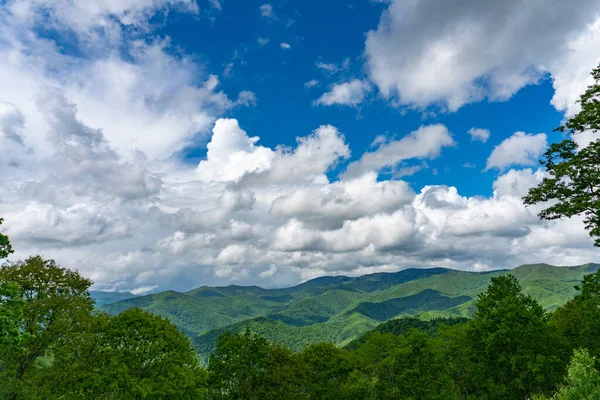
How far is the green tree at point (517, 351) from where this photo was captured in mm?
43719

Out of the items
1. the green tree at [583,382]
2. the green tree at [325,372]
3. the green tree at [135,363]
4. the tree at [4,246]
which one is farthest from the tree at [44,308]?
the green tree at [583,382]

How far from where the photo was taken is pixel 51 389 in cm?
3447

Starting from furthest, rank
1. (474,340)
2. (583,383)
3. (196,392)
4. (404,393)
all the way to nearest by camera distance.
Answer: (404,393), (474,340), (196,392), (583,383)

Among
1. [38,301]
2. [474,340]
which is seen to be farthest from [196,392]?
[474,340]

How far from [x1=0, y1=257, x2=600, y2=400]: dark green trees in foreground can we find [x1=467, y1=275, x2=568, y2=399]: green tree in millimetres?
149

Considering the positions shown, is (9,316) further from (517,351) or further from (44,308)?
(517,351)

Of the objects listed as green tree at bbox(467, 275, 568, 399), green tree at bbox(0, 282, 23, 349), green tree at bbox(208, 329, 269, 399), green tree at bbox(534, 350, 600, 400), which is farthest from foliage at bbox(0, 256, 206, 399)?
green tree at bbox(467, 275, 568, 399)

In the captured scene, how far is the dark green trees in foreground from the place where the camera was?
107 feet

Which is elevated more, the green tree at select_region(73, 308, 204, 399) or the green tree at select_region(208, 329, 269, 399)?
the green tree at select_region(73, 308, 204, 399)

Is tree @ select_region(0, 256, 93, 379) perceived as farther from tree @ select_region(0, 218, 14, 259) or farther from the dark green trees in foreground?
tree @ select_region(0, 218, 14, 259)

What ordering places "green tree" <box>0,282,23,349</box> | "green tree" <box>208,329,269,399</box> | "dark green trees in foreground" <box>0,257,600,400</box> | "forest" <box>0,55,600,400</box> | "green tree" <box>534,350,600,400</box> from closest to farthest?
"green tree" <box>0,282,23,349</box>
"green tree" <box>534,350,600,400</box>
"forest" <box>0,55,600,400</box>
"dark green trees in foreground" <box>0,257,600,400</box>
"green tree" <box>208,329,269,399</box>

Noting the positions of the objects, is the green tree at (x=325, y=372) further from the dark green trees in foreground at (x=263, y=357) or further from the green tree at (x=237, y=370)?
the green tree at (x=237, y=370)

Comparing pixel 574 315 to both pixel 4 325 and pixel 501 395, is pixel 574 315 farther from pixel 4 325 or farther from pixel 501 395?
pixel 4 325

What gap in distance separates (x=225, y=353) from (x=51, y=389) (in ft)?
79.2
